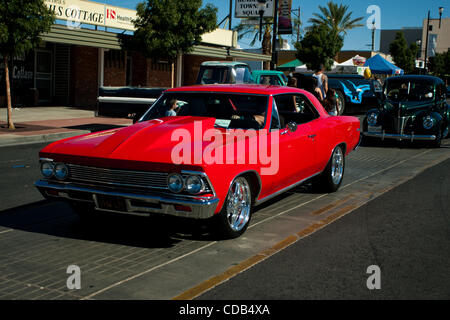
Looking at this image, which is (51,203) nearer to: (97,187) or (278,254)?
(97,187)

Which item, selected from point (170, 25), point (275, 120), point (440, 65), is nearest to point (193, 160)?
point (275, 120)

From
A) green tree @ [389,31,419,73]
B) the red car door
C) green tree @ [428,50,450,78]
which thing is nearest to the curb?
the red car door

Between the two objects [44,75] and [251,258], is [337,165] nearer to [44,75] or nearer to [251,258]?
[251,258]

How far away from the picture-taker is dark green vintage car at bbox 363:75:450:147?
13617mm

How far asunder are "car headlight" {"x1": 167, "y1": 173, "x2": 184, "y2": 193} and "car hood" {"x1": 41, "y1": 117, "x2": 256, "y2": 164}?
15 centimetres

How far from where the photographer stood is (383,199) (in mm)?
7855

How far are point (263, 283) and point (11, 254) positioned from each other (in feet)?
7.79

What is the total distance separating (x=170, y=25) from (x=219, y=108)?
18752 millimetres

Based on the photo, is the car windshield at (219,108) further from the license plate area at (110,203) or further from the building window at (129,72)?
the building window at (129,72)

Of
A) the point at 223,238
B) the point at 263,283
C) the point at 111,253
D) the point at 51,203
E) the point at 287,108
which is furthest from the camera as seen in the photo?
the point at 287,108

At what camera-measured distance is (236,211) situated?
5.65m

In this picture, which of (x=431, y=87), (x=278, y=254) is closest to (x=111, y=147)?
(x=278, y=254)

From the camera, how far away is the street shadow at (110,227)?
5531 mm

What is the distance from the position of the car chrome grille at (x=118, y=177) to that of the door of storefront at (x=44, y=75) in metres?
21.7
